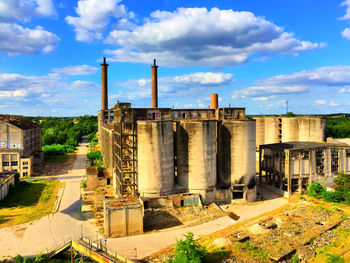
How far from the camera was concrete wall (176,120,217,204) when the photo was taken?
3516 centimetres

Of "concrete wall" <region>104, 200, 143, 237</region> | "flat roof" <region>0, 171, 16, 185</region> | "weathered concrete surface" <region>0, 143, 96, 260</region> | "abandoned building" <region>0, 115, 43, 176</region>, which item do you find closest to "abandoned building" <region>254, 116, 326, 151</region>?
"concrete wall" <region>104, 200, 143, 237</region>

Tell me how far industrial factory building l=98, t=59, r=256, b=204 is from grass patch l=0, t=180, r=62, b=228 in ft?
37.7

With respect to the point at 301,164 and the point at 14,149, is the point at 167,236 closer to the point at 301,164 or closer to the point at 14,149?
the point at 301,164

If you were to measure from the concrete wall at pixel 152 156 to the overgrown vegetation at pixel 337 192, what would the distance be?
76.1 ft

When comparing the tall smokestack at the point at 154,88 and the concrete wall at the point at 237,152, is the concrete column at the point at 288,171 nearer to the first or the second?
the concrete wall at the point at 237,152

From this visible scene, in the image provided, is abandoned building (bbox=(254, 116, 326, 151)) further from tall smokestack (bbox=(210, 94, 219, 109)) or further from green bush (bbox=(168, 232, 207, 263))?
green bush (bbox=(168, 232, 207, 263))

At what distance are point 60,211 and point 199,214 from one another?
60.9ft

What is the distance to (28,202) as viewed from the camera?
127ft

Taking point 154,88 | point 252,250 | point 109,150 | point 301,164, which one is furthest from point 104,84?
point 252,250

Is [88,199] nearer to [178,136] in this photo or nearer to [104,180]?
[104,180]

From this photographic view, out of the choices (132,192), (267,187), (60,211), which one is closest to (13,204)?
(60,211)

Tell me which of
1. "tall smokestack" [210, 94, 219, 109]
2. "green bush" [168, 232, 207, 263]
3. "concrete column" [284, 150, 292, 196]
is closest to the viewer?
"green bush" [168, 232, 207, 263]

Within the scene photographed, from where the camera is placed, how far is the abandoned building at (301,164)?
132 ft

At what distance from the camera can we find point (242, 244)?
2434cm
